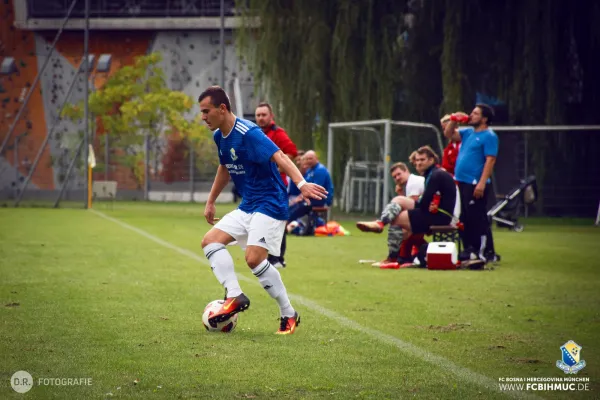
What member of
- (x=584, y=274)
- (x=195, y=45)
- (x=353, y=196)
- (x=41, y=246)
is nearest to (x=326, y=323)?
(x=584, y=274)

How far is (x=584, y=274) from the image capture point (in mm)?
14148

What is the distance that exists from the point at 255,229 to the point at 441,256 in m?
6.59

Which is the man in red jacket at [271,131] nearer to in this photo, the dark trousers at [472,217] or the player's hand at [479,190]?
the player's hand at [479,190]

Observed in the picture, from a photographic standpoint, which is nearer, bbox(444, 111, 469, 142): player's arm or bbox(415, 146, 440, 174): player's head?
bbox(415, 146, 440, 174): player's head

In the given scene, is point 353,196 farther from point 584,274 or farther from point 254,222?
point 254,222

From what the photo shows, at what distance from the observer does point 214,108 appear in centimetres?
831

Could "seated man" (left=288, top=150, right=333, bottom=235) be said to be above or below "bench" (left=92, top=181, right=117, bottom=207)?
above

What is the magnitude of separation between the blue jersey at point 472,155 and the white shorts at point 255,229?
7.37m

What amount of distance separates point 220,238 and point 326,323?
1.15 metres

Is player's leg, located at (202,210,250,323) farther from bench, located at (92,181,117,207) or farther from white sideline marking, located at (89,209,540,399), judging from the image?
bench, located at (92,181,117,207)

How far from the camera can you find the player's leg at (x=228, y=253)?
8.27 meters

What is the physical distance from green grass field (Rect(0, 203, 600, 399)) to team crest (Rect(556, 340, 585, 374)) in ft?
0.22

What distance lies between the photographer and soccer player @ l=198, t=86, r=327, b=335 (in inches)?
327

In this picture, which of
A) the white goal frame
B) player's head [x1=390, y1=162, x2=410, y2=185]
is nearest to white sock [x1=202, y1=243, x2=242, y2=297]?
player's head [x1=390, y1=162, x2=410, y2=185]
